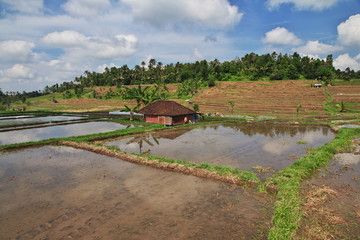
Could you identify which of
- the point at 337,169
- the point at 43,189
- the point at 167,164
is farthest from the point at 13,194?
the point at 337,169

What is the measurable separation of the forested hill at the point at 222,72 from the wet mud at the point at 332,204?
192 feet

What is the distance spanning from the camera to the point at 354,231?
6.81m

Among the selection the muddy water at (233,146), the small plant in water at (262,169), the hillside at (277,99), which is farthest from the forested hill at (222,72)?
the small plant in water at (262,169)

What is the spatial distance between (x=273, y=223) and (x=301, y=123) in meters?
24.7

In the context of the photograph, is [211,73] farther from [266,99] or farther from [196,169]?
[196,169]

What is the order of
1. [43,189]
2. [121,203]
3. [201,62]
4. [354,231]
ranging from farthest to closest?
1. [201,62]
2. [43,189]
3. [121,203]
4. [354,231]

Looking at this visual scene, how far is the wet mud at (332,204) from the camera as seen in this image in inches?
264

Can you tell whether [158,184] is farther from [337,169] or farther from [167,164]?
[337,169]

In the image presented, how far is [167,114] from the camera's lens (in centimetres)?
2723

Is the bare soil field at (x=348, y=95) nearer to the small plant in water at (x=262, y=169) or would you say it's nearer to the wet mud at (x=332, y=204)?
the wet mud at (x=332, y=204)

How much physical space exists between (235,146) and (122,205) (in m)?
11.0

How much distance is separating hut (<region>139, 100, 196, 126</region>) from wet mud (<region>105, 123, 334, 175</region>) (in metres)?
3.87

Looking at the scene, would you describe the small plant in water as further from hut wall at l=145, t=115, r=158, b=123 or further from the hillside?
the hillside

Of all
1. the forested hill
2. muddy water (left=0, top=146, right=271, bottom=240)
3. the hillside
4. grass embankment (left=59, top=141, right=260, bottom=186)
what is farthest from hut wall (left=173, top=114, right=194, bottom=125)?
the forested hill
